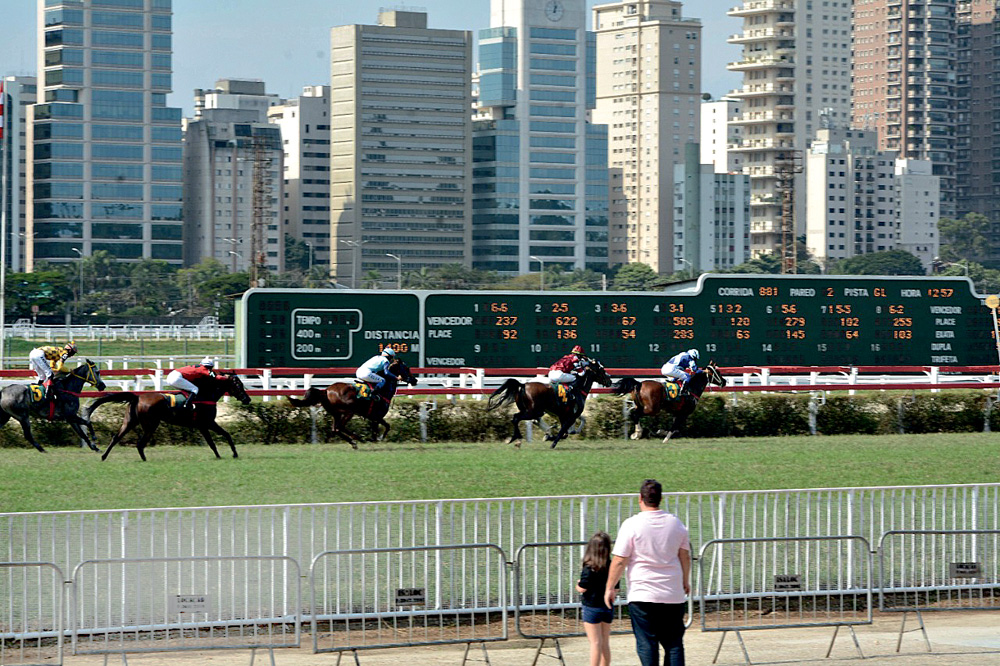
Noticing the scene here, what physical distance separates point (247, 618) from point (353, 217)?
167 metres

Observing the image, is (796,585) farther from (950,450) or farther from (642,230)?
(642,230)

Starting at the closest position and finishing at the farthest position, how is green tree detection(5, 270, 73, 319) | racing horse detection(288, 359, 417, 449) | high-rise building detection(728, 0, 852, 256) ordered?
racing horse detection(288, 359, 417, 449), green tree detection(5, 270, 73, 319), high-rise building detection(728, 0, 852, 256)

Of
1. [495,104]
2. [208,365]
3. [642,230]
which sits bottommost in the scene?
[208,365]

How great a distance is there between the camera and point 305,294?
30.1 metres

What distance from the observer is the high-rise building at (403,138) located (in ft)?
586

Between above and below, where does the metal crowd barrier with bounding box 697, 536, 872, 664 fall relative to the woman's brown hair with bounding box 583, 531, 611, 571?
below

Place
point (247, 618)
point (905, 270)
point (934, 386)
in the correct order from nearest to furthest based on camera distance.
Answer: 1. point (247, 618)
2. point (934, 386)
3. point (905, 270)

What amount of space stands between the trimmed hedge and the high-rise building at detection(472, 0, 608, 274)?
15632 cm

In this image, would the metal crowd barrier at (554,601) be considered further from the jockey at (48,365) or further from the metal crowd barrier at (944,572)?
the jockey at (48,365)

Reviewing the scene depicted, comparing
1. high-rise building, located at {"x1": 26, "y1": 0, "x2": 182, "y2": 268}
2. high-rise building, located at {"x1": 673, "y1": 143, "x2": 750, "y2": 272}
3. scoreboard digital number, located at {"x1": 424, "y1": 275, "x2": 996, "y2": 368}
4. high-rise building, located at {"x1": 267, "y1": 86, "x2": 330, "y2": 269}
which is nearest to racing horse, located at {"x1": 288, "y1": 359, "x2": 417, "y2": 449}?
scoreboard digital number, located at {"x1": 424, "y1": 275, "x2": 996, "y2": 368}

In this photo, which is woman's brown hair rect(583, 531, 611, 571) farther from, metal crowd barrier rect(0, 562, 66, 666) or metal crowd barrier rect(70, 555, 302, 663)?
metal crowd barrier rect(0, 562, 66, 666)

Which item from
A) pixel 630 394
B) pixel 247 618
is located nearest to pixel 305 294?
pixel 630 394

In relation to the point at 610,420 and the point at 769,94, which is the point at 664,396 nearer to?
the point at 610,420

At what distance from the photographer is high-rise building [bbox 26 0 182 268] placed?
15575cm
